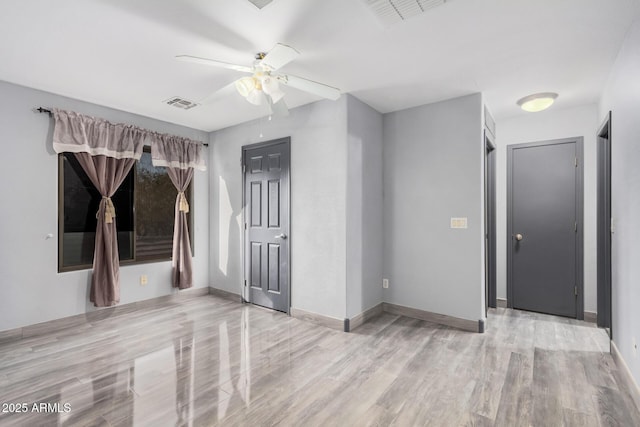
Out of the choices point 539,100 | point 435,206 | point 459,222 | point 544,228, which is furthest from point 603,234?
point 435,206

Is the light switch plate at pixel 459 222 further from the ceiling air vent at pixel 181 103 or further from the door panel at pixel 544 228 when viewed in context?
the ceiling air vent at pixel 181 103

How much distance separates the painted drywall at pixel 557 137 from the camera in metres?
3.70

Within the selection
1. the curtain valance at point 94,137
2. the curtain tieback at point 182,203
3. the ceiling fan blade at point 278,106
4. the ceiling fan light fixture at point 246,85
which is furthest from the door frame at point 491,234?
the curtain valance at point 94,137

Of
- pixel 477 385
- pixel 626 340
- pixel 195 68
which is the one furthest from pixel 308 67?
pixel 626 340

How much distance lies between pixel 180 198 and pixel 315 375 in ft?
10.9

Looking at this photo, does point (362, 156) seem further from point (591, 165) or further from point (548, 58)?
point (591, 165)

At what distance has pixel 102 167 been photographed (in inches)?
148

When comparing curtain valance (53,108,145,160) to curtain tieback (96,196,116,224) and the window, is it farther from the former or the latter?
→ curtain tieback (96,196,116,224)

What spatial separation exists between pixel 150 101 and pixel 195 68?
1234 millimetres

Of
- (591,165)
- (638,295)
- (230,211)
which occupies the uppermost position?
(591,165)

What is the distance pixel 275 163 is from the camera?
413 centimetres

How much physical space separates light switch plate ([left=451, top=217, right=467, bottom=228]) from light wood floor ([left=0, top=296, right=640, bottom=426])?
1.17m

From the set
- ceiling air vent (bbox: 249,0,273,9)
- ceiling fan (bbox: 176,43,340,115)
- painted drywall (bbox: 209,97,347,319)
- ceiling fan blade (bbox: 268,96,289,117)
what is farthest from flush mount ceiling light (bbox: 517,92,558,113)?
ceiling air vent (bbox: 249,0,273,9)

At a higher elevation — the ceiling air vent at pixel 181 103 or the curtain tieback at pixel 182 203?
the ceiling air vent at pixel 181 103
